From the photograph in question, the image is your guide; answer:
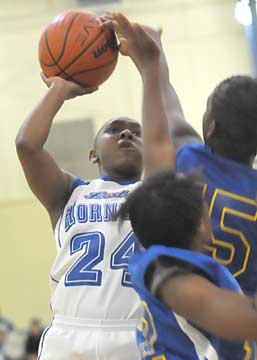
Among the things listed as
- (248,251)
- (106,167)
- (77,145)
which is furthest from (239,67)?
(248,251)

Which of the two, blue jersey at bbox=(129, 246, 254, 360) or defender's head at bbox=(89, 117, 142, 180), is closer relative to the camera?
blue jersey at bbox=(129, 246, 254, 360)

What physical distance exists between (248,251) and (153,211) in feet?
1.57

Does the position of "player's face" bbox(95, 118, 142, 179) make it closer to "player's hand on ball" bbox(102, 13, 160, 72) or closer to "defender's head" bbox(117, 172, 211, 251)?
"player's hand on ball" bbox(102, 13, 160, 72)

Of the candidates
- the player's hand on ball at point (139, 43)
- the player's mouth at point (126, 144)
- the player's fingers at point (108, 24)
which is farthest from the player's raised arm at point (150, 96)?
the player's mouth at point (126, 144)

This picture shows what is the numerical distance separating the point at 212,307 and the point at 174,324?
0.22 m

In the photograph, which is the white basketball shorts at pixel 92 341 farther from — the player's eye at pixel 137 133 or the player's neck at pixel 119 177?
the player's eye at pixel 137 133

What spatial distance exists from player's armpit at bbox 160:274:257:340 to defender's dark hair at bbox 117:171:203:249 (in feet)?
0.42

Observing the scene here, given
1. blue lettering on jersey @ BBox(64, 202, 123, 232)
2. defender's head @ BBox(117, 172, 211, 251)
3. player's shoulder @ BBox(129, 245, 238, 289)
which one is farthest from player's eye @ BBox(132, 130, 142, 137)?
player's shoulder @ BBox(129, 245, 238, 289)

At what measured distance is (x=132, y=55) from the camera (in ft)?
7.88

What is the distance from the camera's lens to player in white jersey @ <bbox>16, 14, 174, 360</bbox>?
8.54 ft

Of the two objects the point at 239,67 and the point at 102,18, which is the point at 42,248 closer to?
the point at 239,67

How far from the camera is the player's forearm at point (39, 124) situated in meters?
2.65

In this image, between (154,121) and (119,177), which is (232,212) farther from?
(119,177)

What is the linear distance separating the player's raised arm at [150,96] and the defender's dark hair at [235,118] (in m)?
0.16
